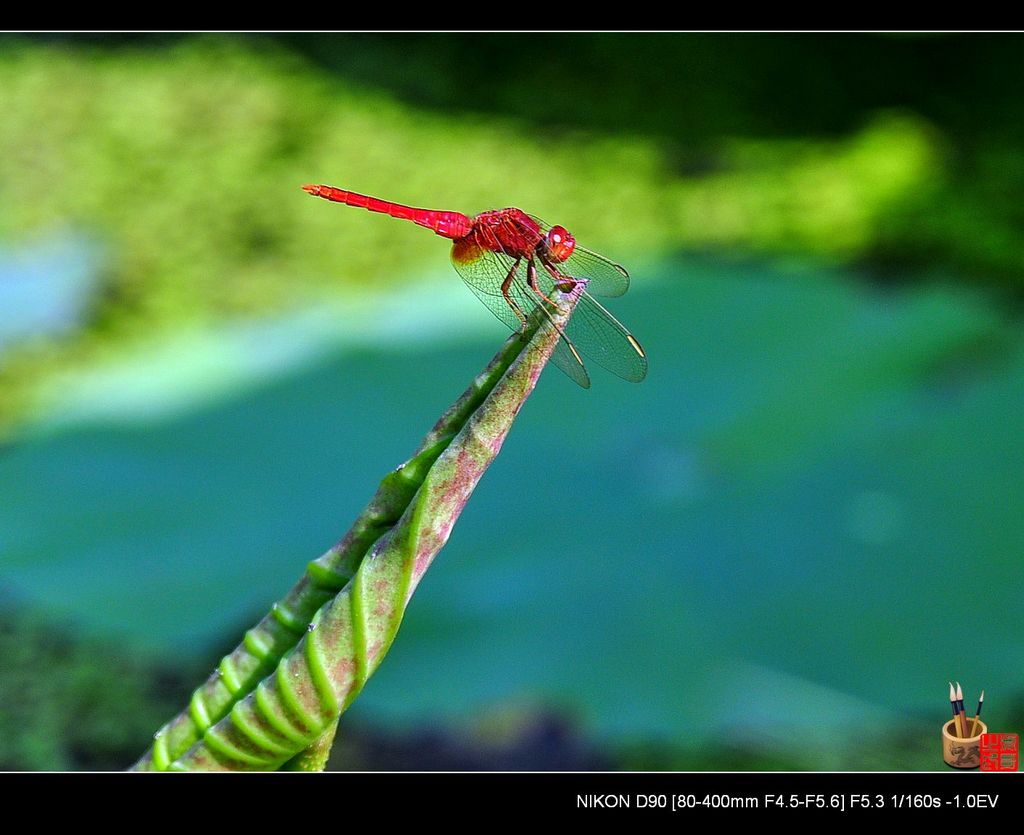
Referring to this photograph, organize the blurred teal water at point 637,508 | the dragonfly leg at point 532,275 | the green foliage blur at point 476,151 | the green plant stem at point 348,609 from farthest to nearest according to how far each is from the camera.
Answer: the green foliage blur at point 476,151 → the blurred teal water at point 637,508 → the dragonfly leg at point 532,275 → the green plant stem at point 348,609

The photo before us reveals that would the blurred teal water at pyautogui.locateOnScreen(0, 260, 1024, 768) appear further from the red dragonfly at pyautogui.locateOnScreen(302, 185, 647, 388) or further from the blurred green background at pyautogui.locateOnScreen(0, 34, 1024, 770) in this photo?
the red dragonfly at pyautogui.locateOnScreen(302, 185, 647, 388)

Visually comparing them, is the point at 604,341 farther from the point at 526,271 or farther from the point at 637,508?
the point at 637,508

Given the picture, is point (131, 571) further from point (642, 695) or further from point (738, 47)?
point (738, 47)

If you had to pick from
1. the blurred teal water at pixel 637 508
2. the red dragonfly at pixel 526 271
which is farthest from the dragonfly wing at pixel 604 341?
the blurred teal water at pixel 637 508

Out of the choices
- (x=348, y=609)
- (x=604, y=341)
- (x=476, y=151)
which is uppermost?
(x=476, y=151)

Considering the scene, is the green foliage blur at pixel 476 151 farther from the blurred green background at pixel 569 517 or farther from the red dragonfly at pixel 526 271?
the red dragonfly at pixel 526 271

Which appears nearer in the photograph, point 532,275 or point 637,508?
point 532,275

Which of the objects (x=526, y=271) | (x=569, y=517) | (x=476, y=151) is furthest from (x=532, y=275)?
(x=476, y=151)

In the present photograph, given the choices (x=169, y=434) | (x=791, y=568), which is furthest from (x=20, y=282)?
(x=791, y=568)
